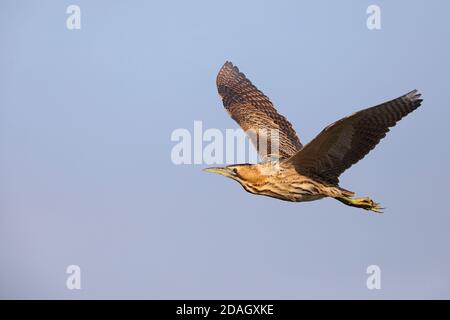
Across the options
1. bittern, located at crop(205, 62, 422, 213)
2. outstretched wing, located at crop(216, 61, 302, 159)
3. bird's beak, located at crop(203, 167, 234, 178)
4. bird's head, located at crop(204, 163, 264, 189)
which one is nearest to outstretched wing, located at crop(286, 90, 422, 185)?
bittern, located at crop(205, 62, 422, 213)

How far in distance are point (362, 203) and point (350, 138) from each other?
0.77m

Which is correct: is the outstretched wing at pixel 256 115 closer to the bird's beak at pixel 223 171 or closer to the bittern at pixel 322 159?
the bittern at pixel 322 159

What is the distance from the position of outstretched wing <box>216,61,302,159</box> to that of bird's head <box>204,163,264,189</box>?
2.30 ft

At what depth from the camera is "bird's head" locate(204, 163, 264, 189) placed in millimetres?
7551

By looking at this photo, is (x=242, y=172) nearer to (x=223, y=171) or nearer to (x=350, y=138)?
(x=223, y=171)

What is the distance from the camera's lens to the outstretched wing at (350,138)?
22.9 feet

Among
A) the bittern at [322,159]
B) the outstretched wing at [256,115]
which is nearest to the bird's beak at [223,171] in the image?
the bittern at [322,159]

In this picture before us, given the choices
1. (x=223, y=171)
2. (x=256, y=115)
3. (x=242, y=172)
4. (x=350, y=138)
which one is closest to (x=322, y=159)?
(x=350, y=138)

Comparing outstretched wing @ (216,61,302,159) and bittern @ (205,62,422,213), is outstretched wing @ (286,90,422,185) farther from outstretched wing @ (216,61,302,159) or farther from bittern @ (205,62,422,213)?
outstretched wing @ (216,61,302,159)

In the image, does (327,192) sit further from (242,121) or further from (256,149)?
(242,121)

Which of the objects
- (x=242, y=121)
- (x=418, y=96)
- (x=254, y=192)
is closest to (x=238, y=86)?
(x=242, y=121)

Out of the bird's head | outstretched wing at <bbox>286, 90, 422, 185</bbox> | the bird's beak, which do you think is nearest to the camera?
outstretched wing at <bbox>286, 90, 422, 185</bbox>

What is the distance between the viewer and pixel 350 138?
716 cm

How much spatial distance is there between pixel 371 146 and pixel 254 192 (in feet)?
3.71
